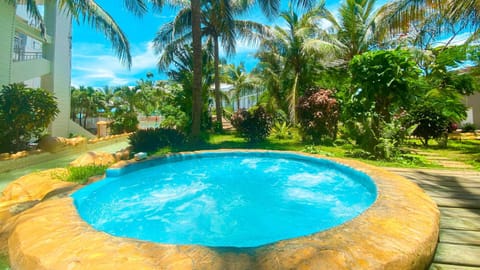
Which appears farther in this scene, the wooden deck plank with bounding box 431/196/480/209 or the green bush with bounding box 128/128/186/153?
the green bush with bounding box 128/128/186/153

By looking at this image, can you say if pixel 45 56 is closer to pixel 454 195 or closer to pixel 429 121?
pixel 454 195

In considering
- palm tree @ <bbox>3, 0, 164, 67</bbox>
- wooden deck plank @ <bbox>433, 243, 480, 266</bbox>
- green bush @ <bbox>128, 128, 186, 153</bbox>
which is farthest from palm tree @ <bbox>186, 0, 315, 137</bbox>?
wooden deck plank @ <bbox>433, 243, 480, 266</bbox>

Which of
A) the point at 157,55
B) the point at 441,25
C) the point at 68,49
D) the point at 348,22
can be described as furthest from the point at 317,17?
the point at 68,49

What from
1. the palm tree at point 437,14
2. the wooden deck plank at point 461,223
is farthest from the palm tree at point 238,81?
the wooden deck plank at point 461,223

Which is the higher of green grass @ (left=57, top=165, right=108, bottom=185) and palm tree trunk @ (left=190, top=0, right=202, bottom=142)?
palm tree trunk @ (left=190, top=0, right=202, bottom=142)

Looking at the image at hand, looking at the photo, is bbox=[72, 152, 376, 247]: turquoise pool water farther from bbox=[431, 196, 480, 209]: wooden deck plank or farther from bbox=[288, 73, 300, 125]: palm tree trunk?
bbox=[288, 73, 300, 125]: palm tree trunk

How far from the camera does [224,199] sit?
15.9 ft

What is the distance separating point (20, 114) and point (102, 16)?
4.47 meters

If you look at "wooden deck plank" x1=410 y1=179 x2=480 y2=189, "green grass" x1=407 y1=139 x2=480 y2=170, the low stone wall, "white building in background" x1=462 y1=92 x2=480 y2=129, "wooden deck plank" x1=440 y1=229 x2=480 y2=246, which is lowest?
the low stone wall

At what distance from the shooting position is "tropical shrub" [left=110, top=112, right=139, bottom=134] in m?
18.2

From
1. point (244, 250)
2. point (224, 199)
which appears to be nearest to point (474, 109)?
point (224, 199)

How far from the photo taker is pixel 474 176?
15.4 ft

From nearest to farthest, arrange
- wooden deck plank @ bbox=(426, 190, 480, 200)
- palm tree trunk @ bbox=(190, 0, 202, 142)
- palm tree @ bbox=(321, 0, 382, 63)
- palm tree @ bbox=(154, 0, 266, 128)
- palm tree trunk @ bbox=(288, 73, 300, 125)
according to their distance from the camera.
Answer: wooden deck plank @ bbox=(426, 190, 480, 200)
palm tree trunk @ bbox=(190, 0, 202, 142)
palm tree trunk @ bbox=(288, 73, 300, 125)
palm tree @ bbox=(321, 0, 382, 63)
palm tree @ bbox=(154, 0, 266, 128)

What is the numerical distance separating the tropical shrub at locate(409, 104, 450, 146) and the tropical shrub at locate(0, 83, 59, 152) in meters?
14.0
